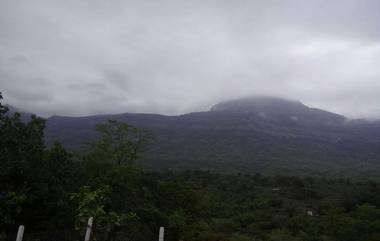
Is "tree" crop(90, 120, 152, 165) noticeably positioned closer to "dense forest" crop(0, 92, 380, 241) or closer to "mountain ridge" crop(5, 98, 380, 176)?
"dense forest" crop(0, 92, 380, 241)

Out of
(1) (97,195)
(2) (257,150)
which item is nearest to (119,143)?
(1) (97,195)

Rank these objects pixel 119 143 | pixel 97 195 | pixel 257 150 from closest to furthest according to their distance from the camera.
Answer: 1. pixel 97 195
2. pixel 119 143
3. pixel 257 150

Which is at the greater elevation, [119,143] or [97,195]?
[119,143]

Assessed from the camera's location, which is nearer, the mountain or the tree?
the tree

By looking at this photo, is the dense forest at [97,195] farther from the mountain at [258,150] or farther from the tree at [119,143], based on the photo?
the mountain at [258,150]

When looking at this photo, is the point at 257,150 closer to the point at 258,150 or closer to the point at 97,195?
the point at 258,150

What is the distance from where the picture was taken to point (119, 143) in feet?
64.8

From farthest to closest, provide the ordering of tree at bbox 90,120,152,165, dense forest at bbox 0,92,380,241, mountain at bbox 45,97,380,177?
mountain at bbox 45,97,380,177
tree at bbox 90,120,152,165
dense forest at bbox 0,92,380,241

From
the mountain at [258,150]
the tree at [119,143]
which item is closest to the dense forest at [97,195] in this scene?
the tree at [119,143]

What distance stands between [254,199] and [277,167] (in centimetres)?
6764

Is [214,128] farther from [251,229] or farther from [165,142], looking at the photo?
[251,229]

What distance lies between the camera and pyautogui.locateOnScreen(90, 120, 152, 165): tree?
18.9m

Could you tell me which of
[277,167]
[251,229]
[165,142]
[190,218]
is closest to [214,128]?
[165,142]

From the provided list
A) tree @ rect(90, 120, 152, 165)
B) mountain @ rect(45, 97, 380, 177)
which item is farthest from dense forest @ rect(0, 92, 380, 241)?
mountain @ rect(45, 97, 380, 177)
